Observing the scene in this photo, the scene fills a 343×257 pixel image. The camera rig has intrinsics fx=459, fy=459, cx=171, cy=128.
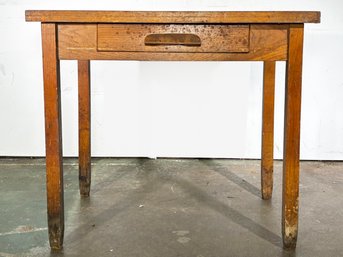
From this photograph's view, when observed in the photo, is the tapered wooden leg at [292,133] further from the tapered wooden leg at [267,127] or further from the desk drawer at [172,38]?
the tapered wooden leg at [267,127]

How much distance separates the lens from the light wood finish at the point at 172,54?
1.32 meters

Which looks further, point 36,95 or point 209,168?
point 36,95

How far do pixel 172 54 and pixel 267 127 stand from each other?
75 centimetres

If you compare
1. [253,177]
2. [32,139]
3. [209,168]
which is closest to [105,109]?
[32,139]

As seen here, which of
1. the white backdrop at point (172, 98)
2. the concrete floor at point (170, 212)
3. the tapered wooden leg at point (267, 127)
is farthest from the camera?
the white backdrop at point (172, 98)

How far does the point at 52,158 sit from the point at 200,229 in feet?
1.89

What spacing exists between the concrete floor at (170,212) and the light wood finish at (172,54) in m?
0.59

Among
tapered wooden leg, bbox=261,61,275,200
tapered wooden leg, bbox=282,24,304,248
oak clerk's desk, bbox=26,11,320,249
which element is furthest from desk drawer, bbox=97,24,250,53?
tapered wooden leg, bbox=261,61,275,200

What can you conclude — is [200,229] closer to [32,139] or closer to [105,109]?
[105,109]

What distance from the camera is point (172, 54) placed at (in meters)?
1.34

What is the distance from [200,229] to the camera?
1609 mm

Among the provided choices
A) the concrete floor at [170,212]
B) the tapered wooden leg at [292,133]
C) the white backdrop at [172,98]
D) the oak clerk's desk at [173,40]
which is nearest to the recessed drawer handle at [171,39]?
the oak clerk's desk at [173,40]

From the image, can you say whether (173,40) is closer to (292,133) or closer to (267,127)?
(292,133)

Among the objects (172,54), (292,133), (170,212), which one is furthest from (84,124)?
A: (292,133)
